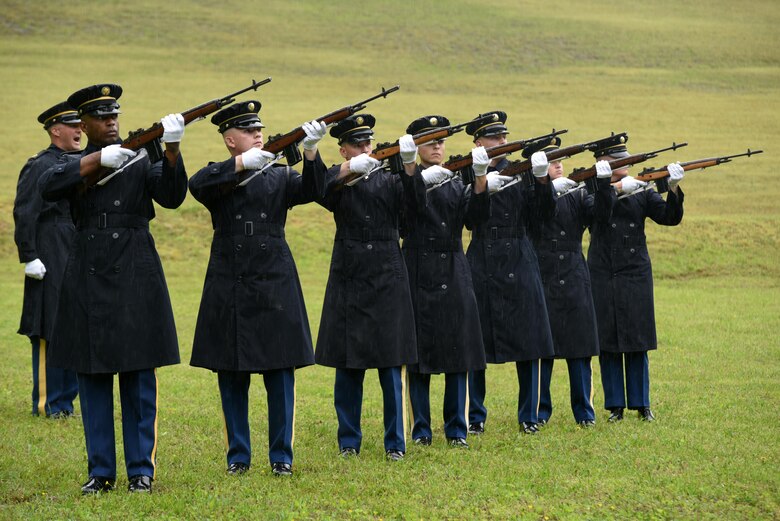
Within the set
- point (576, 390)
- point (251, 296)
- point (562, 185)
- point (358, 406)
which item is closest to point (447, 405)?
point (358, 406)

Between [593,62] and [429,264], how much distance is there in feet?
173

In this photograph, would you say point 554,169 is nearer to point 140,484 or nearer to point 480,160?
point 480,160

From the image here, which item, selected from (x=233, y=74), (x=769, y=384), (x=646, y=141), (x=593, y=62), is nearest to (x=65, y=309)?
(x=769, y=384)

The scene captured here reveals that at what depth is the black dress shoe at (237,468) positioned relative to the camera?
8641 mm

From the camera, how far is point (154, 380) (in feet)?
27.1

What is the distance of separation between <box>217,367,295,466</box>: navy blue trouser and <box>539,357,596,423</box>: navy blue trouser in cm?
363

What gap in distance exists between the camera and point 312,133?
8.48m

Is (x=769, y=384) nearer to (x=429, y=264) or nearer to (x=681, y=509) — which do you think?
(x=429, y=264)

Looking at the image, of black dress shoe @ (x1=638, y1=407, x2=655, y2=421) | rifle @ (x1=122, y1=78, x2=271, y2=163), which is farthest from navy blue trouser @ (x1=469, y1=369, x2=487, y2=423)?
rifle @ (x1=122, y1=78, x2=271, y2=163)

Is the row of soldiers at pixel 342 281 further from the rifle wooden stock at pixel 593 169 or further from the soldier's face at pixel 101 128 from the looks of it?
the rifle wooden stock at pixel 593 169

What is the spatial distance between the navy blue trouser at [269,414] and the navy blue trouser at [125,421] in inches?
27.7

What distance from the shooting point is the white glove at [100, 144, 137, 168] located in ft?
25.4

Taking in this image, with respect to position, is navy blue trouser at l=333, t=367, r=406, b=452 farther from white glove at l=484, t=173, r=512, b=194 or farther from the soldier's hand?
the soldier's hand

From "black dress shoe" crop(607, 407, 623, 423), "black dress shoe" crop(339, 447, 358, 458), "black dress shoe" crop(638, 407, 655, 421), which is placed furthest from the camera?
"black dress shoe" crop(607, 407, 623, 423)
